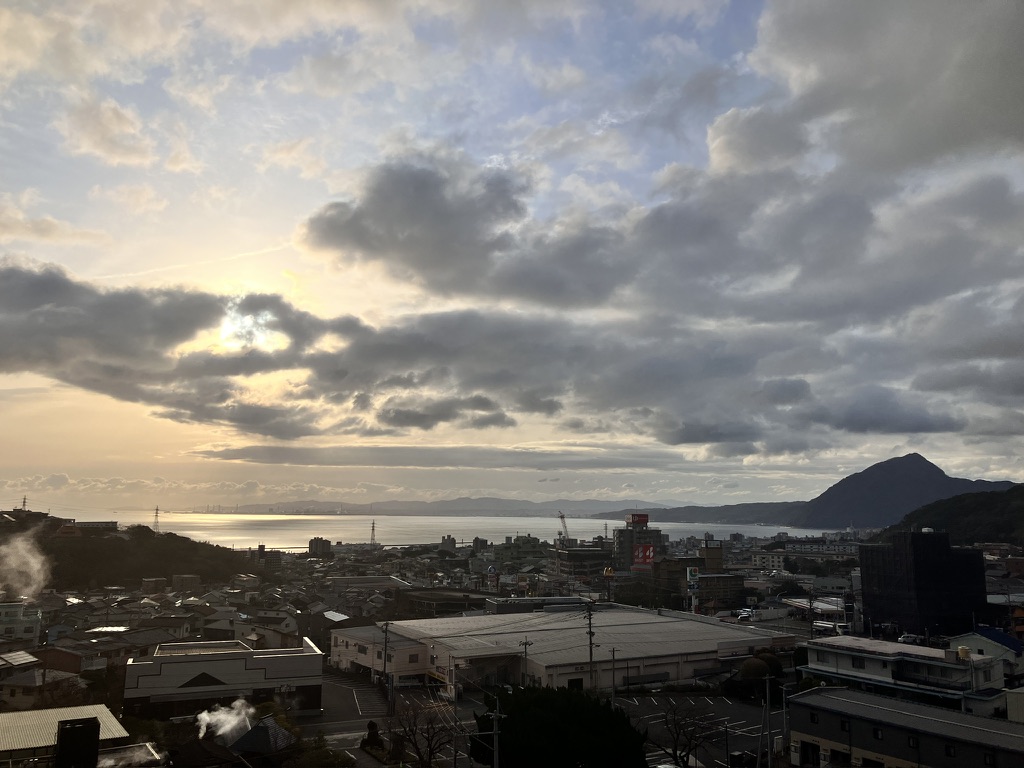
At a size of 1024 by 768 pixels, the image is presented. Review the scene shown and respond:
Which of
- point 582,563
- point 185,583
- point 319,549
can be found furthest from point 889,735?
point 319,549

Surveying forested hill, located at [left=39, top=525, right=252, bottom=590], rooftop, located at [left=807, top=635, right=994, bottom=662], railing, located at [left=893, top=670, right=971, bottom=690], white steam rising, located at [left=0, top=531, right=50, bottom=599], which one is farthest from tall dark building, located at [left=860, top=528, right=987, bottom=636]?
white steam rising, located at [left=0, top=531, right=50, bottom=599]

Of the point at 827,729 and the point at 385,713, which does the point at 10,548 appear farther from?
the point at 827,729

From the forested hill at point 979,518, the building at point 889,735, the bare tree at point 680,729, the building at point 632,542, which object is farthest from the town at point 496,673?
the forested hill at point 979,518

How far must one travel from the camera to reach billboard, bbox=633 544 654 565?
82375mm

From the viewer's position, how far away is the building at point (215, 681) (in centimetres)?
2242

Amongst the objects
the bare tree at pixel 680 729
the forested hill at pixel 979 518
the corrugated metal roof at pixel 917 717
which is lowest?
the bare tree at pixel 680 729

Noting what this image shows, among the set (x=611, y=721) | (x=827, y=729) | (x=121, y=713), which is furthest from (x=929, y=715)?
(x=121, y=713)

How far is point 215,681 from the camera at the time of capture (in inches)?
909

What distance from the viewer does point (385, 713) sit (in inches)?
943

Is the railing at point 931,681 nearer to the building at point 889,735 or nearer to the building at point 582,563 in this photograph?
the building at point 889,735

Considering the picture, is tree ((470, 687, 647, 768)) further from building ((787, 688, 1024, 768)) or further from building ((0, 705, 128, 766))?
building ((0, 705, 128, 766))

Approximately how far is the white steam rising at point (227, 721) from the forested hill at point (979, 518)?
91070 mm

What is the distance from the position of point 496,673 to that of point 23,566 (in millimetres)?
47866

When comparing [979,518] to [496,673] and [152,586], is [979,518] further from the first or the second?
[152,586]
